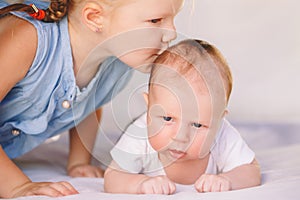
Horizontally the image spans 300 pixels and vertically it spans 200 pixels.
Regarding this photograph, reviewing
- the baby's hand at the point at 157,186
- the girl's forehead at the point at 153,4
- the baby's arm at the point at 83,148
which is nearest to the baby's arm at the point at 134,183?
the baby's hand at the point at 157,186

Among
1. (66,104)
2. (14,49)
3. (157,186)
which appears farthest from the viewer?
(66,104)

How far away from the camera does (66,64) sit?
3.29ft

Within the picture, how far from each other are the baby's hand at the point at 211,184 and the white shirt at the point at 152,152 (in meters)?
0.09

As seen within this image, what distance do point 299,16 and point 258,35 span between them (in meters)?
0.08

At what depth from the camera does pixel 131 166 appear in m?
0.90

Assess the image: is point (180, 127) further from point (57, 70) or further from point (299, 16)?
point (299, 16)

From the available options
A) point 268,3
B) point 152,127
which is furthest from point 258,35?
point 152,127

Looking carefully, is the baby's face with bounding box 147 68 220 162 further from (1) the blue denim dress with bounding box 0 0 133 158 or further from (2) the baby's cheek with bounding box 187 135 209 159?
(1) the blue denim dress with bounding box 0 0 133 158

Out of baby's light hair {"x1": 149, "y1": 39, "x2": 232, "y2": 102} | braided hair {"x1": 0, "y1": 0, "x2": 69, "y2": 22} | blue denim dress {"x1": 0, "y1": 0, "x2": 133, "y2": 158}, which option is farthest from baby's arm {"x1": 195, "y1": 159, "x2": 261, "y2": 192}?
braided hair {"x1": 0, "y1": 0, "x2": 69, "y2": 22}

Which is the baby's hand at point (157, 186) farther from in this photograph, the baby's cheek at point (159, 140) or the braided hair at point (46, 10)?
the braided hair at point (46, 10)

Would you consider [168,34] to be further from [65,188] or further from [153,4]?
[65,188]

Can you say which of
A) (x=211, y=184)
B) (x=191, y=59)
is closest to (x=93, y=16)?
(x=191, y=59)

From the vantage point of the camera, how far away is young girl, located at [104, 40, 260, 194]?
84 centimetres

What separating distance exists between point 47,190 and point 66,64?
0.23 metres
